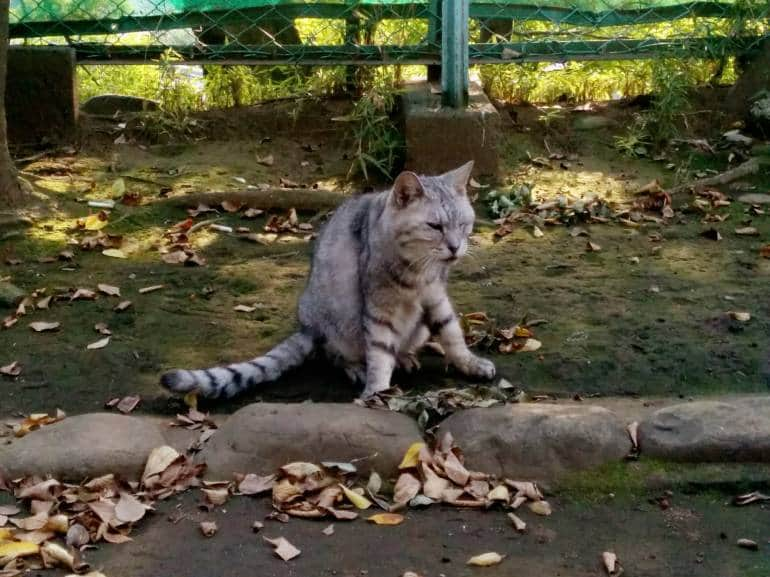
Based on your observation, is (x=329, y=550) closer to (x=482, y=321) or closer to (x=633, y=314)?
(x=482, y=321)

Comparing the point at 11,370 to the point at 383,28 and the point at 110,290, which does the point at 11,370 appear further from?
the point at 383,28

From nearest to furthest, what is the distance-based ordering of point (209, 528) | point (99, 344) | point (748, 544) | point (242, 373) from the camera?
point (748, 544) → point (209, 528) → point (242, 373) → point (99, 344)

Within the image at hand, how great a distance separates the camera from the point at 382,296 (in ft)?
15.5

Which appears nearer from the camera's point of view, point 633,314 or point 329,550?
point 329,550

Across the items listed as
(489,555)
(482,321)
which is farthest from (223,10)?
(489,555)

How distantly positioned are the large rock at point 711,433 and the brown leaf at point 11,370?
2.80 metres

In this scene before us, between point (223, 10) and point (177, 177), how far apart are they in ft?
4.18

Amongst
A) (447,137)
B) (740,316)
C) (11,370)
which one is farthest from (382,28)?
(11,370)

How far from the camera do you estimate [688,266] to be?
588 cm

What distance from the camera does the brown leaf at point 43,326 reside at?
5270 mm

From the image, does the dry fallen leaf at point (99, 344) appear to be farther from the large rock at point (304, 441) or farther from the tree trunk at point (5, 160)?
the tree trunk at point (5, 160)

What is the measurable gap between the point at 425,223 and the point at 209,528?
1.68m

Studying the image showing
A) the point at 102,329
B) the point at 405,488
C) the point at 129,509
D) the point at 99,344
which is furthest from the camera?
the point at 102,329

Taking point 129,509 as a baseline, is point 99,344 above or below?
above
